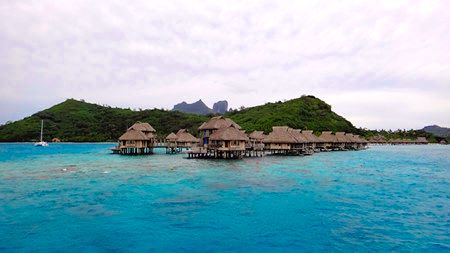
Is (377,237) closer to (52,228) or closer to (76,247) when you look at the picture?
(76,247)

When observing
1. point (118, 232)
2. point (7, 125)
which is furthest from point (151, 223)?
point (7, 125)

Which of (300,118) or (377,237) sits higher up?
(300,118)

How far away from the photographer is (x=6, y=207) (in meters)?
16.5

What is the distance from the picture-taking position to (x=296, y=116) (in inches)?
4417

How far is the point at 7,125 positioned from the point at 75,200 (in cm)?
12989

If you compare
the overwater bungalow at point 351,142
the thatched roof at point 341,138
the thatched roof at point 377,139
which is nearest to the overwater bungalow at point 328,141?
the thatched roof at point 341,138

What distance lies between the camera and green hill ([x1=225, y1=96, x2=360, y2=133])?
104812 millimetres

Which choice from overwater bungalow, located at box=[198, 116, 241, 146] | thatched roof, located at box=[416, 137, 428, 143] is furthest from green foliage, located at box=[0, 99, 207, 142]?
thatched roof, located at box=[416, 137, 428, 143]

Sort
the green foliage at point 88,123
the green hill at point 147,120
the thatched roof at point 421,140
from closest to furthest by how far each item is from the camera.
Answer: the green hill at point 147,120
the green foliage at point 88,123
the thatched roof at point 421,140

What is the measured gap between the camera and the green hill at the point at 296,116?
105m

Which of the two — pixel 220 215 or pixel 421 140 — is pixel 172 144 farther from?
pixel 421 140

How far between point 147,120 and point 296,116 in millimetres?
55683

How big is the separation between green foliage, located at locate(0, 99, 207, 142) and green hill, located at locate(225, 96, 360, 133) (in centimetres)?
1979

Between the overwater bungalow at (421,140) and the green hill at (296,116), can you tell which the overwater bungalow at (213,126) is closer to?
the green hill at (296,116)
